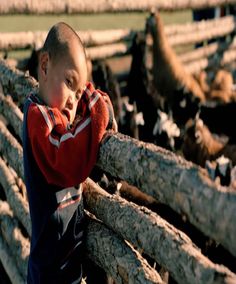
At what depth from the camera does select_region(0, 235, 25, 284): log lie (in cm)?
291

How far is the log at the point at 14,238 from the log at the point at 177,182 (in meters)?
1.15

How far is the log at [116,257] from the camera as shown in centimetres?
181

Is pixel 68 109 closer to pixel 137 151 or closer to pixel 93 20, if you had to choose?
pixel 137 151

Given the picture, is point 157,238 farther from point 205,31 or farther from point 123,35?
point 205,31

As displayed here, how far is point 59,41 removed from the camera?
1.74m

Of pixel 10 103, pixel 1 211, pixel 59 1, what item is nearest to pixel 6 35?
pixel 59 1

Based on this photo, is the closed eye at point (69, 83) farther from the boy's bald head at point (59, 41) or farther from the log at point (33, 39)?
the log at point (33, 39)

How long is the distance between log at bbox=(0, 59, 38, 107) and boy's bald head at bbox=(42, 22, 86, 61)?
84 cm

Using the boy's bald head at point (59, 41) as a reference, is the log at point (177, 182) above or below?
below

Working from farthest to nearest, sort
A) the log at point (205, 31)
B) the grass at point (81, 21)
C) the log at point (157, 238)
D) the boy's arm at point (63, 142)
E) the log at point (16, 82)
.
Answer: the grass at point (81, 21) → the log at point (205, 31) → the log at point (16, 82) → the boy's arm at point (63, 142) → the log at point (157, 238)

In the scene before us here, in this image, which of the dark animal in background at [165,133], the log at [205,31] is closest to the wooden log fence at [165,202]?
the dark animal in background at [165,133]

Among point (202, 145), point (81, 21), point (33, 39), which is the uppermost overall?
point (33, 39)

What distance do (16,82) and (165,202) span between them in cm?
165

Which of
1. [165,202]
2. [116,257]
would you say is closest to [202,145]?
[116,257]
